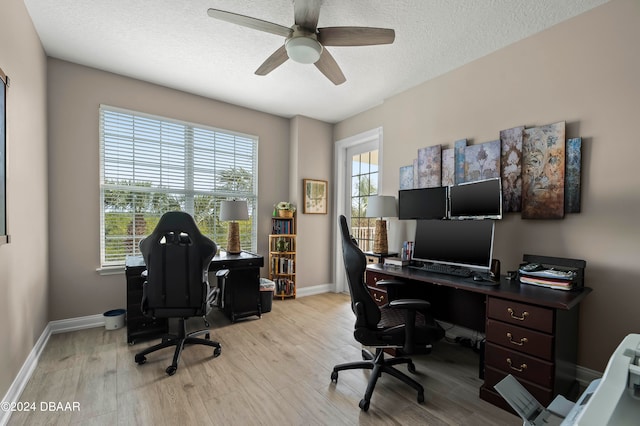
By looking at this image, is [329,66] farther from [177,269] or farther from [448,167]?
[177,269]

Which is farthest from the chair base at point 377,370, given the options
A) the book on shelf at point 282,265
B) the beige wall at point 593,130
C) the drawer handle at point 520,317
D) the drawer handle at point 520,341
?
the book on shelf at point 282,265

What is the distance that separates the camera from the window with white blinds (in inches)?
128

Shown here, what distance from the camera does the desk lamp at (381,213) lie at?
3334 mm

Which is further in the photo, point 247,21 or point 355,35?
→ point 355,35

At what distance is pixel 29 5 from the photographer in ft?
7.17

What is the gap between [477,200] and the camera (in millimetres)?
2463

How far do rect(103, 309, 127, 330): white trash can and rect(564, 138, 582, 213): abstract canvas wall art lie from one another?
4.33 meters

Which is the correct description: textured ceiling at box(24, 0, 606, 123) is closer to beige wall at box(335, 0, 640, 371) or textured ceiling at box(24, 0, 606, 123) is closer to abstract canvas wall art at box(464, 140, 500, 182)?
beige wall at box(335, 0, 640, 371)

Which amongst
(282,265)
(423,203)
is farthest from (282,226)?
(423,203)

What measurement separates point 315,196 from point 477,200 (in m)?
2.60

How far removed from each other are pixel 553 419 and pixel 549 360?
0.84m

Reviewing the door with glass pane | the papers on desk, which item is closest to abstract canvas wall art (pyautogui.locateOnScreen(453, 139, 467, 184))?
the papers on desk

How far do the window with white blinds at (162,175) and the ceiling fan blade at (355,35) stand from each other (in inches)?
97.2

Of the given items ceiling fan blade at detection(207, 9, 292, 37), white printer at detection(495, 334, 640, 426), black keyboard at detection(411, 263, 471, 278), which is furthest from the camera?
black keyboard at detection(411, 263, 471, 278)
